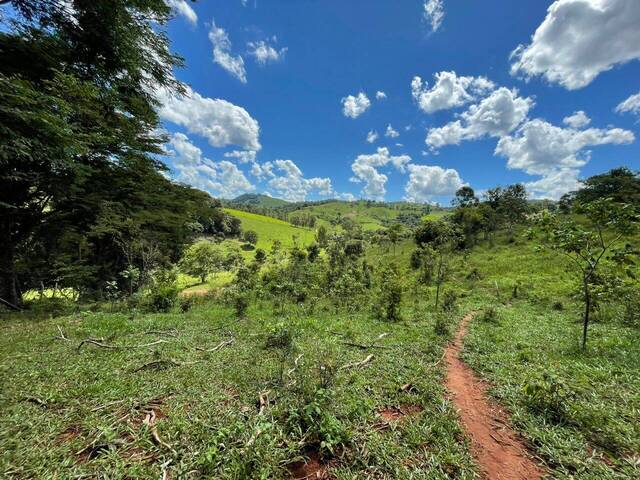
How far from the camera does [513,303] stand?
49.7 ft

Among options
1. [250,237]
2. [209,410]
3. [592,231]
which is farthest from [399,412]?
[250,237]

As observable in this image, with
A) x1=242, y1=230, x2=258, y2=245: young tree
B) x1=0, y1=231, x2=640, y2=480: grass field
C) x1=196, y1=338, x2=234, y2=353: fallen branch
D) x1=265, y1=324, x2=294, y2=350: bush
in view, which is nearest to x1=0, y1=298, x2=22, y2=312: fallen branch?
x1=0, y1=231, x2=640, y2=480: grass field

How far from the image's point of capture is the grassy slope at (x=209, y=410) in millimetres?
3215

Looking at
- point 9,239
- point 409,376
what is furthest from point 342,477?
point 9,239

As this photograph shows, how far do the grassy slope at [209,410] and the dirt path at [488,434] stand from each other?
269 mm

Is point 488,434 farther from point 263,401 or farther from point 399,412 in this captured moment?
point 263,401

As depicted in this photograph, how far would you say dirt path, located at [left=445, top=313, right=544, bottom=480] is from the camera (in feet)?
11.1

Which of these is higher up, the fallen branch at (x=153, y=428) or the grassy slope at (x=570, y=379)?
the grassy slope at (x=570, y=379)

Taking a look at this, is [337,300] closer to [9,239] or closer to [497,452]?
→ [497,452]

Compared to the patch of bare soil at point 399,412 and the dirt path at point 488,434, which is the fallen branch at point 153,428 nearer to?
the patch of bare soil at point 399,412

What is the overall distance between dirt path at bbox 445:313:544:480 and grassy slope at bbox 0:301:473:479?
269mm

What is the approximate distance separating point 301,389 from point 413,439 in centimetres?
192

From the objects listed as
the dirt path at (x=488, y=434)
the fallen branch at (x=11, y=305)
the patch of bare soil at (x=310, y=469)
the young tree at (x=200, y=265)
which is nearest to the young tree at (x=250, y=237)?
the young tree at (x=200, y=265)

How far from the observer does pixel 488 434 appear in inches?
160
